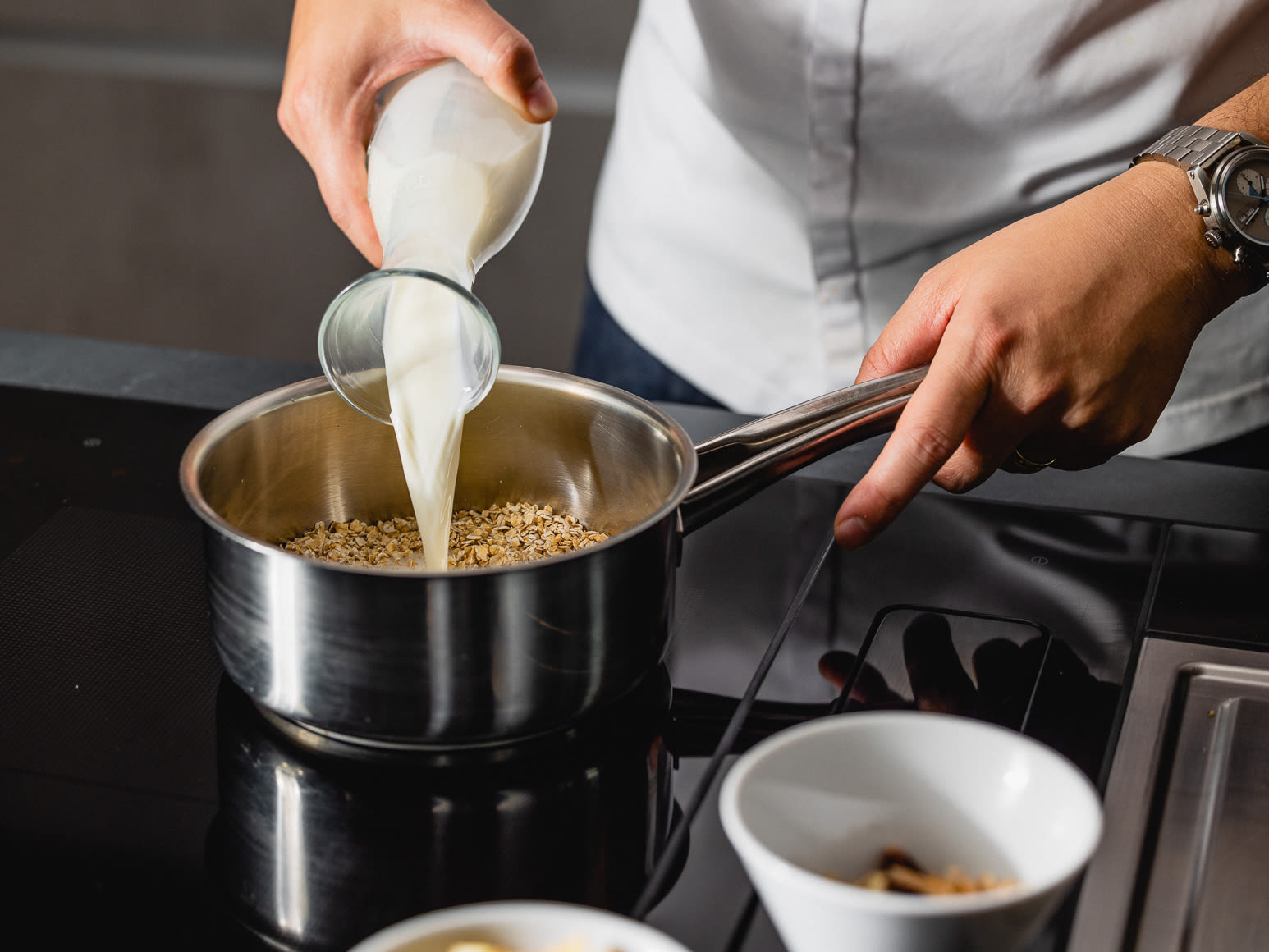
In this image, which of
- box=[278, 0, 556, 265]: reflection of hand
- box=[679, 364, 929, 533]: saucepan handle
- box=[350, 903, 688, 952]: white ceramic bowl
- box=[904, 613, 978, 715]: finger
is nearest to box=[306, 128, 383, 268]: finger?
box=[278, 0, 556, 265]: reflection of hand

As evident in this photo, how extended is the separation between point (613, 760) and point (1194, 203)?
485 mm

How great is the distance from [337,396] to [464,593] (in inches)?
10.2

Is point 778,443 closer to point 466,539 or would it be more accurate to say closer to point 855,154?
point 466,539

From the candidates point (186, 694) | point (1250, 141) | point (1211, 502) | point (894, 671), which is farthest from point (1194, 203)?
point (186, 694)

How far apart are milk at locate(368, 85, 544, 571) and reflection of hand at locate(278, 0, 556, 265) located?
1.8 inches

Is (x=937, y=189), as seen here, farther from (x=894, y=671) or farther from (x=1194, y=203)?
(x=894, y=671)

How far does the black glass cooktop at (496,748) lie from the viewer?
50cm

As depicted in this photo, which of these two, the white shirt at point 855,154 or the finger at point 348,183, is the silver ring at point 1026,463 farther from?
the finger at point 348,183

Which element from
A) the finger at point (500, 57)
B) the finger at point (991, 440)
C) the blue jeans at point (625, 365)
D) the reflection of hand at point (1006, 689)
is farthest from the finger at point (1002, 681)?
the blue jeans at point (625, 365)

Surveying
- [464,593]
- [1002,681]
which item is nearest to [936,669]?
[1002,681]

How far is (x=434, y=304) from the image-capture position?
0.70m

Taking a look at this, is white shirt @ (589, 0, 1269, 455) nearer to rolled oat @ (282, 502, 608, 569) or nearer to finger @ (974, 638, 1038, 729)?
finger @ (974, 638, 1038, 729)

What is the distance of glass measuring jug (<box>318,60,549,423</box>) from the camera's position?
0.69 metres

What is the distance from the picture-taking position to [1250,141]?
0.76 meters
